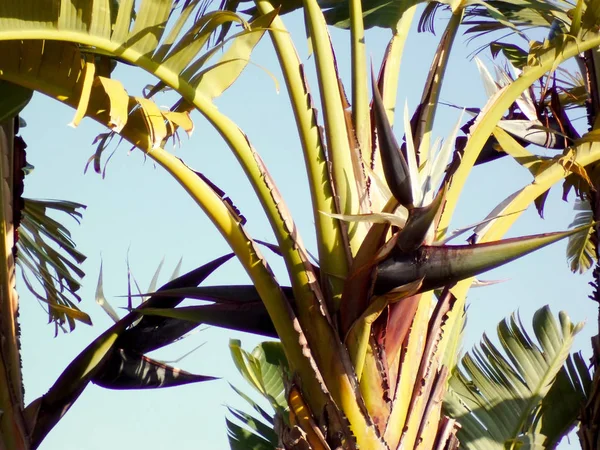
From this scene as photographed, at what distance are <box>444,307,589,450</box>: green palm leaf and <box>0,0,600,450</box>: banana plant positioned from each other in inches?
47.9

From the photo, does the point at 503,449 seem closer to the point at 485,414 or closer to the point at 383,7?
the point at 485,414

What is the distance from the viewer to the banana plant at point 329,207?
7.60ft

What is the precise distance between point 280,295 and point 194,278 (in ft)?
2.07

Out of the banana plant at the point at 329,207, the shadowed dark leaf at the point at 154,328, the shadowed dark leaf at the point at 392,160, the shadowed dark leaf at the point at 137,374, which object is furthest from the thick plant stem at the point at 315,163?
the shadowed dark leaf at the point at 137,374

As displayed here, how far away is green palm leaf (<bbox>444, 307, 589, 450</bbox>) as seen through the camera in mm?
3670

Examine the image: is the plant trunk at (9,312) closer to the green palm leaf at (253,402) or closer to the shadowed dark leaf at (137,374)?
the shadowed dark leaf at (137,374)

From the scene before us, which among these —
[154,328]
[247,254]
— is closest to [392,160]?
[247,254]

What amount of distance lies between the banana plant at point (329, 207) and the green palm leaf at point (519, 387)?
47.9 inches

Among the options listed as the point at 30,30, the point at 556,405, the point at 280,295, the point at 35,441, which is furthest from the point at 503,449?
the point at 30,30

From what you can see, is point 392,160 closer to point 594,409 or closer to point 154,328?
point 154,328

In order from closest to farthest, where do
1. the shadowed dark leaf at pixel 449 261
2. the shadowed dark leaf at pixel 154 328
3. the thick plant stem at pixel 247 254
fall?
the shadowed dark leaf at pixel 449 261 < the thick plant stem at pixel 247 254 < the shadowed dark leaf at pixel 154 328

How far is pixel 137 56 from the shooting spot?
8.38ft

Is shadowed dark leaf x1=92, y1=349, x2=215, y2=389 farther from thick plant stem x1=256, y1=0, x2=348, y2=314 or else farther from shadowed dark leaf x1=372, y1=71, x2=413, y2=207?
shadowed dark leaf x1=372, y1=71, x2=413, y2=207

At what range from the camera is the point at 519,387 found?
3.76 metres
